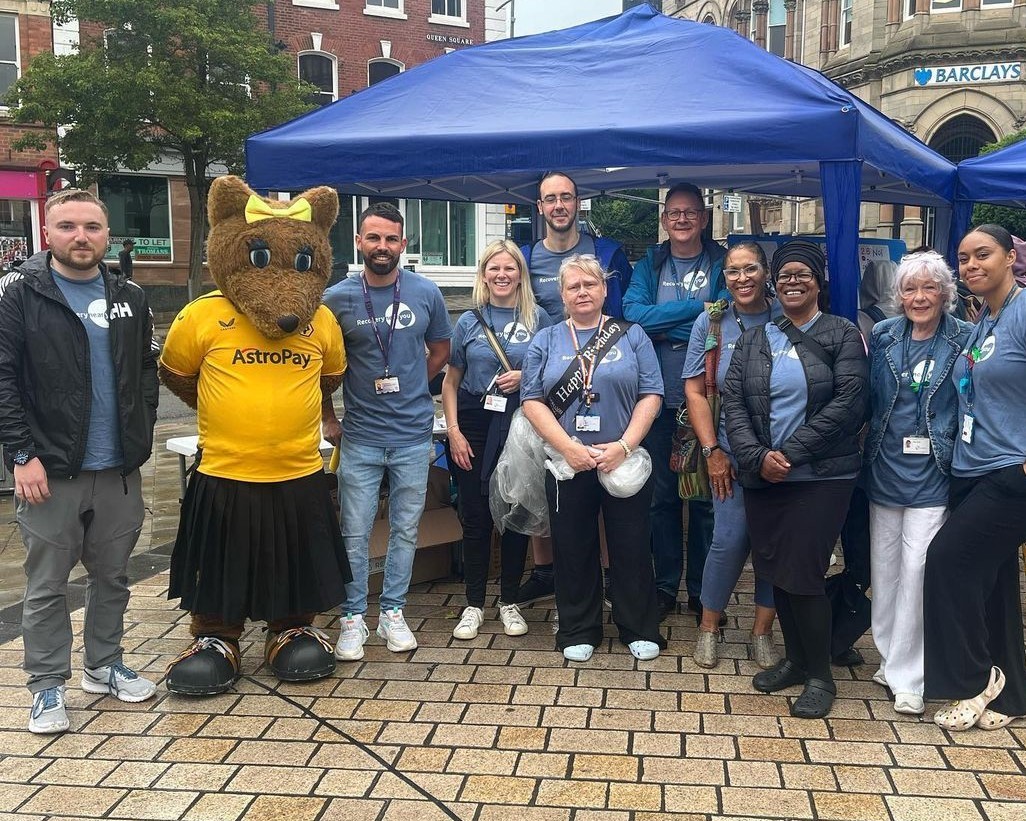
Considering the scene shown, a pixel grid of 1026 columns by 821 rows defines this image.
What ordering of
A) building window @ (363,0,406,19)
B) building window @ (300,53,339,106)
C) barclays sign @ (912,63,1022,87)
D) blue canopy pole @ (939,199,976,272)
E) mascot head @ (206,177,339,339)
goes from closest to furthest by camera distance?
mascot head @ (206,177,339,339) → blue canopy pole @ (939,199,976,272) → barclays sign @ (912,63,1022,87) → building window @ (300,53,339,106) → building window @ (363,0,406,19)

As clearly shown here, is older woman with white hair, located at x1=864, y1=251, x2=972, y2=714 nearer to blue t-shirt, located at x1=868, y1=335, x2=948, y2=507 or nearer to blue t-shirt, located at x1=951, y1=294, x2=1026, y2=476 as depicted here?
blue t-shirt, located at x1=868, y1=335, x2=948, y2=507

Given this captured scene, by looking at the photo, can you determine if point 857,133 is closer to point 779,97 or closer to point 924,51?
point 779,97

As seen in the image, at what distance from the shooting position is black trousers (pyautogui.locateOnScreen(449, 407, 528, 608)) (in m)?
4.59

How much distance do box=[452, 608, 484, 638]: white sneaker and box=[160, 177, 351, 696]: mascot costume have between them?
713 mm

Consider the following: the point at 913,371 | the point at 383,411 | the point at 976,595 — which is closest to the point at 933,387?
the point at 913,371

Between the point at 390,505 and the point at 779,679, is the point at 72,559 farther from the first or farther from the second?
the point at 779,679

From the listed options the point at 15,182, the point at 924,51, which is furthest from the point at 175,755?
the point at 924,51

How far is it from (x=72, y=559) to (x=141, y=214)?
21713 millimetres

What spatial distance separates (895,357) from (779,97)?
1.46 meters

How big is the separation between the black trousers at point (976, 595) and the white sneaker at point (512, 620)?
71.8 inches

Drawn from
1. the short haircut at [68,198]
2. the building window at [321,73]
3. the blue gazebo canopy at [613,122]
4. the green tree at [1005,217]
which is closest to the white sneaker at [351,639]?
the short haircut at [68,198]

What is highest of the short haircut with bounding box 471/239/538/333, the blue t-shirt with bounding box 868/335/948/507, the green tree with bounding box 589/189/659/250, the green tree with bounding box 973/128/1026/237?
the green tree with bounding box 589/189/659/250

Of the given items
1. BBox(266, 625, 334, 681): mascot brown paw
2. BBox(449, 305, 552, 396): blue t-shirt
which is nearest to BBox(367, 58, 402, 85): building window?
BBox(449, 305, 552, 396): blue t-shirt

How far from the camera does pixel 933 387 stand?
144 inches
